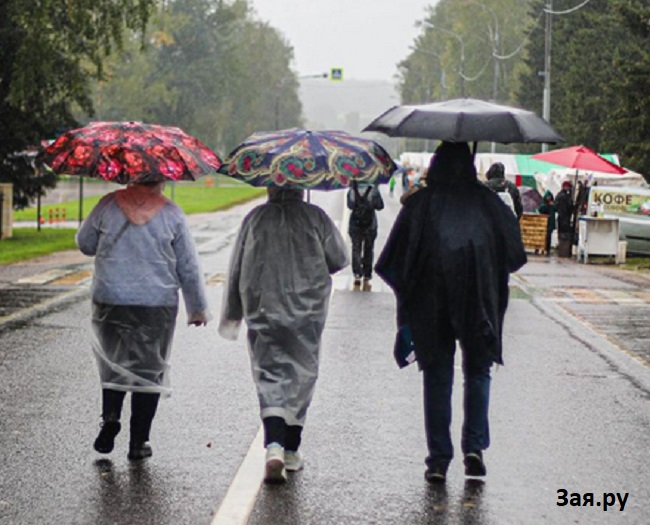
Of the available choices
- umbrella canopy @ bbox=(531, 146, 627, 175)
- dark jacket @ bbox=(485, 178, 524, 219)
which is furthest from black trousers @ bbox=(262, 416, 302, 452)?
umbrella canopy @ bbox=(531, 146, 627, 175)

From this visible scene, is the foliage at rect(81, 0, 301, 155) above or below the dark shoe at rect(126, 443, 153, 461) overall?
above

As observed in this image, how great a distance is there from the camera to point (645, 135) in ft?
92.9

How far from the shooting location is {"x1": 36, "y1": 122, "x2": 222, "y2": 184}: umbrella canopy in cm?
748

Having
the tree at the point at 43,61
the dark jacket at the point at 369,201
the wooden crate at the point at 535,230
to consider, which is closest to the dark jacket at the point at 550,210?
the wooden crate at the point at 535,230

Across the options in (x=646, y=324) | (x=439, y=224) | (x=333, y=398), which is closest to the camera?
(x=439, y=224)

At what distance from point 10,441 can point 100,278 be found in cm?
120

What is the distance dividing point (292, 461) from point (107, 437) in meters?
1.02

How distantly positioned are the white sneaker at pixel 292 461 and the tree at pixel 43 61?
1907 centimetres

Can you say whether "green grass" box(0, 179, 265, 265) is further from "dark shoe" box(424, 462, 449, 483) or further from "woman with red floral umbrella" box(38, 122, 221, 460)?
"dark shoe" box(424, 462, 449, 483)

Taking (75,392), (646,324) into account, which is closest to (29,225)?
(646,324)

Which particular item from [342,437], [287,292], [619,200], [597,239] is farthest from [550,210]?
[287,292]

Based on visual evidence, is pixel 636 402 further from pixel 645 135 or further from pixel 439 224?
pixel 645 135

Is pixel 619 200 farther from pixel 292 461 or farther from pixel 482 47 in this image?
pixel 482 47

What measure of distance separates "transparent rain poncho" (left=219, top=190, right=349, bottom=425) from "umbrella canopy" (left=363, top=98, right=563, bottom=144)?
2.01ft
